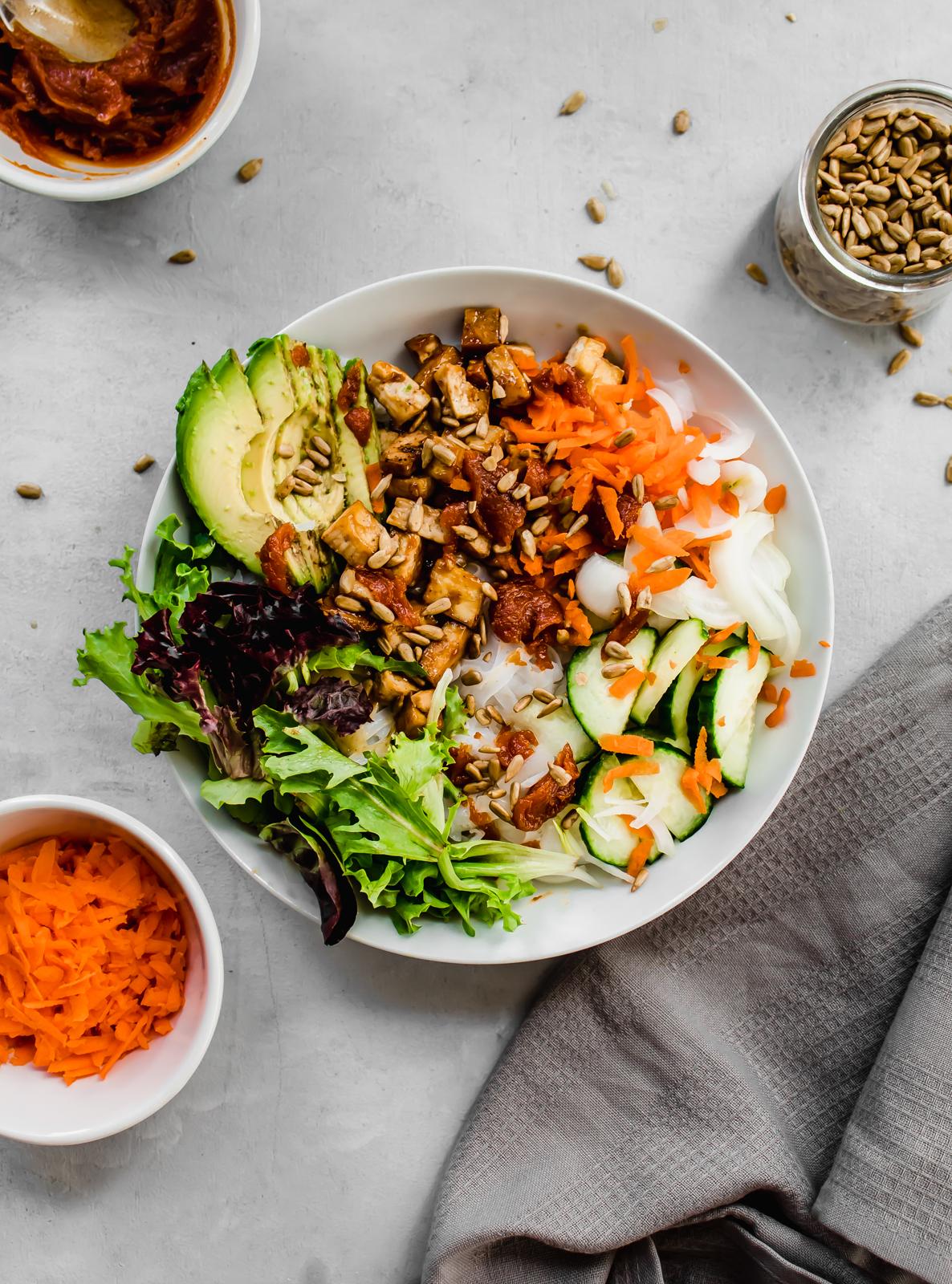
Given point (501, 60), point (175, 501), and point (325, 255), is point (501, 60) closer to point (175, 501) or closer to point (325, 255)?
point (325, 255)

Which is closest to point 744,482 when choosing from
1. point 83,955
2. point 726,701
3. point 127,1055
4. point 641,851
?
point 726,701

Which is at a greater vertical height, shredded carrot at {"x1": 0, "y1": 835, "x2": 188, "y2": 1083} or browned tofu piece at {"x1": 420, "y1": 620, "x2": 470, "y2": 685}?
browned tofu piece at {"x1": 420, "y1": 620, "x2": 470, "y2": 685}

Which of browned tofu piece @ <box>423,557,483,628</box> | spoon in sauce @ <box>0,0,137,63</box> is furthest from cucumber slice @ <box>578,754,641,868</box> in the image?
spoon in sauce @ <box>0,0,137,63</box>

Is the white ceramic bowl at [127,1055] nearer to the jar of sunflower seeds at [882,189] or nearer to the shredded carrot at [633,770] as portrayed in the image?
the shredded carrot at [633,770]

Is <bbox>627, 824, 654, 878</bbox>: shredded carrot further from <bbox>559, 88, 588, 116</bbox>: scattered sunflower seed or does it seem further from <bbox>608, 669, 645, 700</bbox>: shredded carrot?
<bbox>559, 88, 588, 116</bbox>: scattered sunflower seed

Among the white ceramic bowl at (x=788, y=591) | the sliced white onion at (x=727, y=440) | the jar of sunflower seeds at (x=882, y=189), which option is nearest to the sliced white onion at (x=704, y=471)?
the sliced white onion at (x=727, y=440)
